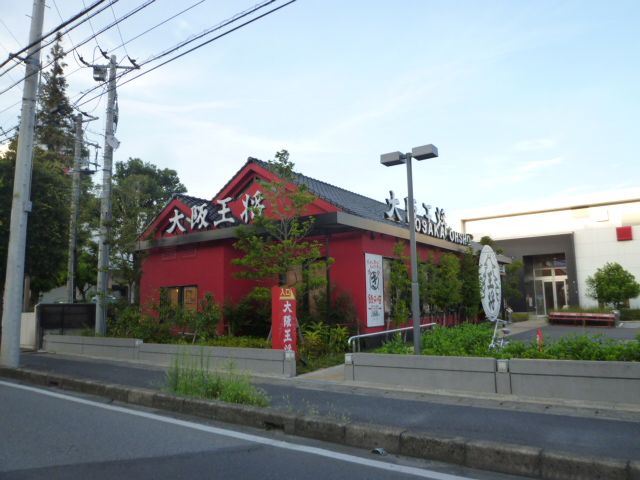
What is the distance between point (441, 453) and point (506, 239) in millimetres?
27058

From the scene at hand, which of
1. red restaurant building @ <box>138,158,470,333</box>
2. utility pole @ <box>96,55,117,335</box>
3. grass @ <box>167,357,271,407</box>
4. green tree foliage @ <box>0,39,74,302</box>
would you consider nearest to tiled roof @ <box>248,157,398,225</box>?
red restaurant building @ <box>138,158,470,333</box>

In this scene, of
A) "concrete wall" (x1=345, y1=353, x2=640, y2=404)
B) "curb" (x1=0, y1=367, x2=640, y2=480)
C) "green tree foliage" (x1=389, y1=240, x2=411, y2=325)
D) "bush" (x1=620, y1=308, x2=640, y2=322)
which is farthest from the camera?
"bush" (x1=620, y1=308, x2=640, y2=322)

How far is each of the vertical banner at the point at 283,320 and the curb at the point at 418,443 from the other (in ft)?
11.0

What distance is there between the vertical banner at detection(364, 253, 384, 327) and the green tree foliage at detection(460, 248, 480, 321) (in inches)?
190

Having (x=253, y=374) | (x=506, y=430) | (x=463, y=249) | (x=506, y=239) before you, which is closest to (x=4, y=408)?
(x=253, y=374)

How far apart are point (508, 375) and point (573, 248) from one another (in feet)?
77.3

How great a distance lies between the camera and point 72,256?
19.1 metres

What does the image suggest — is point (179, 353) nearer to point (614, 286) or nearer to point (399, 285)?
point (399, 285)

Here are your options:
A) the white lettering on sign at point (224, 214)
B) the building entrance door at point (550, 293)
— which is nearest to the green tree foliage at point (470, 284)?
the white lettering on sign at point (224, 214)

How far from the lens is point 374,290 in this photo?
1452cm

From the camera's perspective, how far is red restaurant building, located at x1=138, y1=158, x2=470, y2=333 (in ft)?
46.4

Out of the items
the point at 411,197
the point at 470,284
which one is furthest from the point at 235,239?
the point at 470,284

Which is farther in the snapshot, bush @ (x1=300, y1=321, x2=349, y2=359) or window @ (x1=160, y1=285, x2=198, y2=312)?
window @ (x1=160, y1=285, x2=198, y2=312)

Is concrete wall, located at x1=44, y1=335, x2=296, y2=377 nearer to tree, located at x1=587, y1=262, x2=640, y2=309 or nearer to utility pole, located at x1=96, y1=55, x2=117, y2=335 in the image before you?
utility pole, located at x1=96, y1=55, x2=117, y2=335
